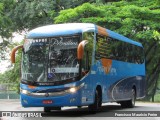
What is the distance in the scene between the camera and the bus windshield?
16109 mm

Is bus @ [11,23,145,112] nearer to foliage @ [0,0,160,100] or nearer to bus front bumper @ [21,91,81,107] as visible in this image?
bus front bumper @ [21,91,81,107]

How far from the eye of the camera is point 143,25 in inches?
1284

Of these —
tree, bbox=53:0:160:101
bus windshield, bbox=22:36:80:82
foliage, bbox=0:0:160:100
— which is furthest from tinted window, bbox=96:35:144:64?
foliage, bbox=0:0:160:100

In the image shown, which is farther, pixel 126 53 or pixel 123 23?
pixel 123 23

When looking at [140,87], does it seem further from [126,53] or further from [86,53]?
[86,53]

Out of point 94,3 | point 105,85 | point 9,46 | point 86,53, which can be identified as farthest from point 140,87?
point 9,46

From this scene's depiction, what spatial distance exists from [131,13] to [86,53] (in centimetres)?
1642

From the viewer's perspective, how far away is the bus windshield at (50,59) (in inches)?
634

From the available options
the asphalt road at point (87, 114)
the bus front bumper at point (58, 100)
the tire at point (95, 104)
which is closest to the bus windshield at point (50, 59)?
the bus front bumper at point (58, 100)

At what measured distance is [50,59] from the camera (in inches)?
645

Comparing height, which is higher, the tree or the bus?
the tree

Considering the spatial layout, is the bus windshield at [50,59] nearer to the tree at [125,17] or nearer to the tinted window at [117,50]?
the tinted window at [117,50]

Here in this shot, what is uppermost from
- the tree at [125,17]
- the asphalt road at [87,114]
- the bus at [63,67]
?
the tree at [125,17]

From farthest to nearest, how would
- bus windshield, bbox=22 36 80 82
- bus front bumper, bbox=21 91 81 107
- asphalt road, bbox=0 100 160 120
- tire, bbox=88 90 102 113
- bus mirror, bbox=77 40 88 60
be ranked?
1. tire, bbox=88 90 102 113
2. bus windshield, bbox=22 36 80 82
3. bus front bumper, bbox=21 91 81 107
4. asphalt road, bbox=0 100 160 120
5. bus mirror, bbox=77 40 88 60
